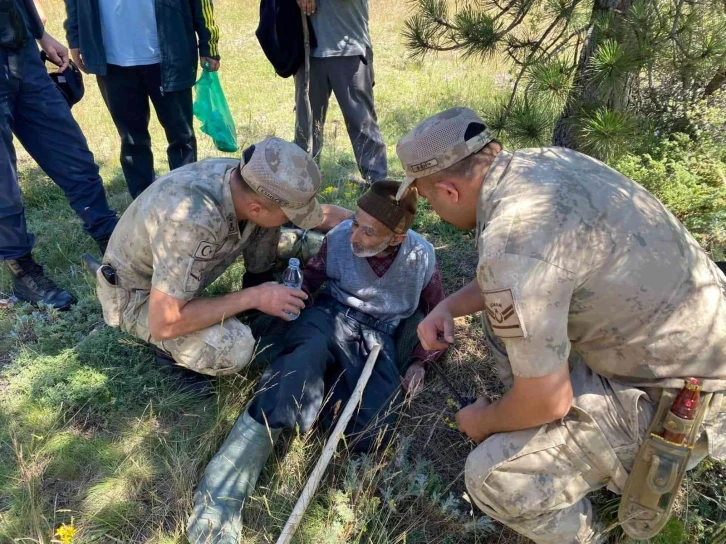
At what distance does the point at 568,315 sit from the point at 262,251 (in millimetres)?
1789

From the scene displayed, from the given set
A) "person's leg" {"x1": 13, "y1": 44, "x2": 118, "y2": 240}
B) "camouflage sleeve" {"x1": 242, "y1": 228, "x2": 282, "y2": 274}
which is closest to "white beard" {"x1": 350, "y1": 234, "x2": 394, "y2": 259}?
"camouflage sleeve" {"x1": 242, "y1": 228, "x2": 282, "y2": 274}

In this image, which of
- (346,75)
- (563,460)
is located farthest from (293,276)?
(346,75)

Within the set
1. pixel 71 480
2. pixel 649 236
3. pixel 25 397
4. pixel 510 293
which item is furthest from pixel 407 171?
pixel 25 397

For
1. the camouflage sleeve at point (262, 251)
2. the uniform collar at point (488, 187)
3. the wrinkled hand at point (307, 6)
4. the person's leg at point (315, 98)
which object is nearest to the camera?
the uniform collar at point (488, 187)

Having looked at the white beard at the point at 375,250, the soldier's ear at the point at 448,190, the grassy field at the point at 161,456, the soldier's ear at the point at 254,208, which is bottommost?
the grassy field at the point at 161,456

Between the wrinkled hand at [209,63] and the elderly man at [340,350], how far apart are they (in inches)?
76.5

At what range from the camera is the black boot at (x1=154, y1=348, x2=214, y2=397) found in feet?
8.57

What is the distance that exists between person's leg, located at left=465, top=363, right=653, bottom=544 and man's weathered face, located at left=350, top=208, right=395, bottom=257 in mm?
1111

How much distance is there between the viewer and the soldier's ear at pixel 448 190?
179cm

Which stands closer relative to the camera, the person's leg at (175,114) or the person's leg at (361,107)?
the person's leg at (175,114)

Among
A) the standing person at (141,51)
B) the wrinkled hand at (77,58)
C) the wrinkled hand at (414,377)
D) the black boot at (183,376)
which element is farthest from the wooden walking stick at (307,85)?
the wrinkled hand at (414,377)

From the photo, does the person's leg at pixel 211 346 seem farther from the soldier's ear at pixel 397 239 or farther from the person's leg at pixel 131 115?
the person's leg at pixel 131 115

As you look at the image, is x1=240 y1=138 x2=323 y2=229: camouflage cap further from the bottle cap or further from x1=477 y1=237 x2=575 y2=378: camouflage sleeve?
the bottle cap

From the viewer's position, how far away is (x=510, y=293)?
1.45 meters
